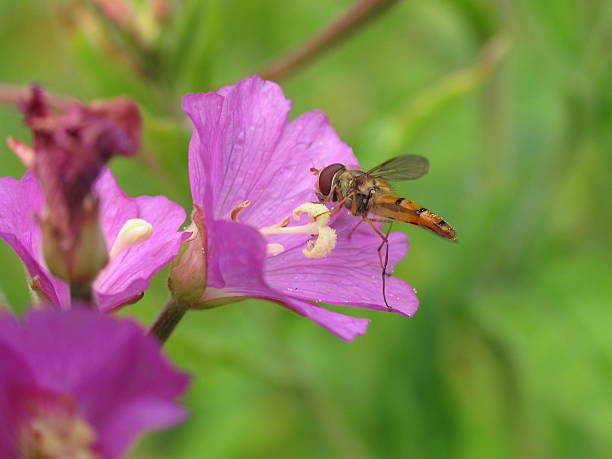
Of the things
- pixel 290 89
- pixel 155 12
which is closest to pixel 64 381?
pixel 155 12

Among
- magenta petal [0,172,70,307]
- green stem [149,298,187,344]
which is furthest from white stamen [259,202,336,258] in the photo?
magenta petal [0,172,70,307]

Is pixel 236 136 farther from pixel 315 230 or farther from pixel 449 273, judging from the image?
pixel 449 273

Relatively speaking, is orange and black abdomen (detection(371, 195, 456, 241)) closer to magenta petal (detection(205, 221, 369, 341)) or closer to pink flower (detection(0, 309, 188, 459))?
magenta petal (detection(205, 221, 369, 341))

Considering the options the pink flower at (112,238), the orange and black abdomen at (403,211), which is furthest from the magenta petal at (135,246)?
the orange and black abdomen at (403,211)

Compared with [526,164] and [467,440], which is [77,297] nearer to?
[467,440]

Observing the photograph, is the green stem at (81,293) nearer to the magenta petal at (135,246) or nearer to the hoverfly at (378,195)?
the magenta petal at (135,246)
